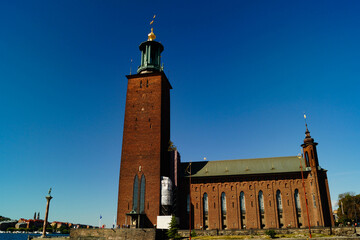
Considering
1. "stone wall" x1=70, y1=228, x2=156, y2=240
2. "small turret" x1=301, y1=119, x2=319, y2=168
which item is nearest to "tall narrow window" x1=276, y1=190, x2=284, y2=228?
"small turret" x1=301, y1=119, x2=319, y2=168

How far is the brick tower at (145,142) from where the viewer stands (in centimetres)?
4519

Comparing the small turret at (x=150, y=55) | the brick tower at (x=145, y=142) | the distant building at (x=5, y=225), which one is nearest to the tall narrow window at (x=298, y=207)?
the brick tower at (x=145, y=142)

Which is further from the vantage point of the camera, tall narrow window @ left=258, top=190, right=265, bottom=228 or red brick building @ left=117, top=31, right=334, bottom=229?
tall narrow window @ left=258, top=190, right=265, bottom=228

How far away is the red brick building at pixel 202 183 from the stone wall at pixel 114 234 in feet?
23.4

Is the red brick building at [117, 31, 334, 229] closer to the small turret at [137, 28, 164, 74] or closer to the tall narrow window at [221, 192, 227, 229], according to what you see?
the tall narrow window at [221, 192, 227, 229]

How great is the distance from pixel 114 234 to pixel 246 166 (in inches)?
1168

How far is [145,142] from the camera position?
49.0 meters

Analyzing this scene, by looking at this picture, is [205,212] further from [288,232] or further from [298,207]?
[288,232]

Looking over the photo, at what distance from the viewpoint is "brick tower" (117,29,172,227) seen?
45.2 m

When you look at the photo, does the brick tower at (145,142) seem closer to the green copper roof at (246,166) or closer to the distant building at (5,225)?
the green copper roof at (246,166)

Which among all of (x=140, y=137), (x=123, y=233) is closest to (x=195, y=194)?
(x=140, y=137)

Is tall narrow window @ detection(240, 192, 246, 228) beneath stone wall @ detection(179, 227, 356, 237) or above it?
above

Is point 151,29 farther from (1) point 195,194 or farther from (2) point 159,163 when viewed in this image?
(1) point 195,194

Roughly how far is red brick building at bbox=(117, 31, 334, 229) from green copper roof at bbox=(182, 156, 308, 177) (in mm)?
180
